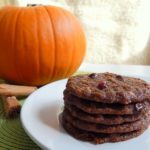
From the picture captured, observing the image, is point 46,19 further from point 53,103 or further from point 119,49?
point 119,49

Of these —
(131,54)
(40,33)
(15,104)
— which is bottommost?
(131,54)

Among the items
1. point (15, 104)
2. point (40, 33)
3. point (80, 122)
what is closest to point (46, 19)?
point (40, 33)

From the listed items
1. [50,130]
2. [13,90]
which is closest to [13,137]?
[50,130]

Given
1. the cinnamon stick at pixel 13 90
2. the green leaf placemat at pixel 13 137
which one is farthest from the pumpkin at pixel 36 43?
the green leaf placemat at pixel 13 137

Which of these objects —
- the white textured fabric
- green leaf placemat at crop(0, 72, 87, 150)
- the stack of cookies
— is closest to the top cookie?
the stack of cookies

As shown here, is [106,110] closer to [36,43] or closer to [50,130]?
[50,130]

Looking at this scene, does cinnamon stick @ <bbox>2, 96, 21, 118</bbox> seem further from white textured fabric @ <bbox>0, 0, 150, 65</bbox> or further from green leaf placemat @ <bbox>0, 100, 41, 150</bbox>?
white textured fabric @ <bbox>0, 0, 150, 65</bbox>
